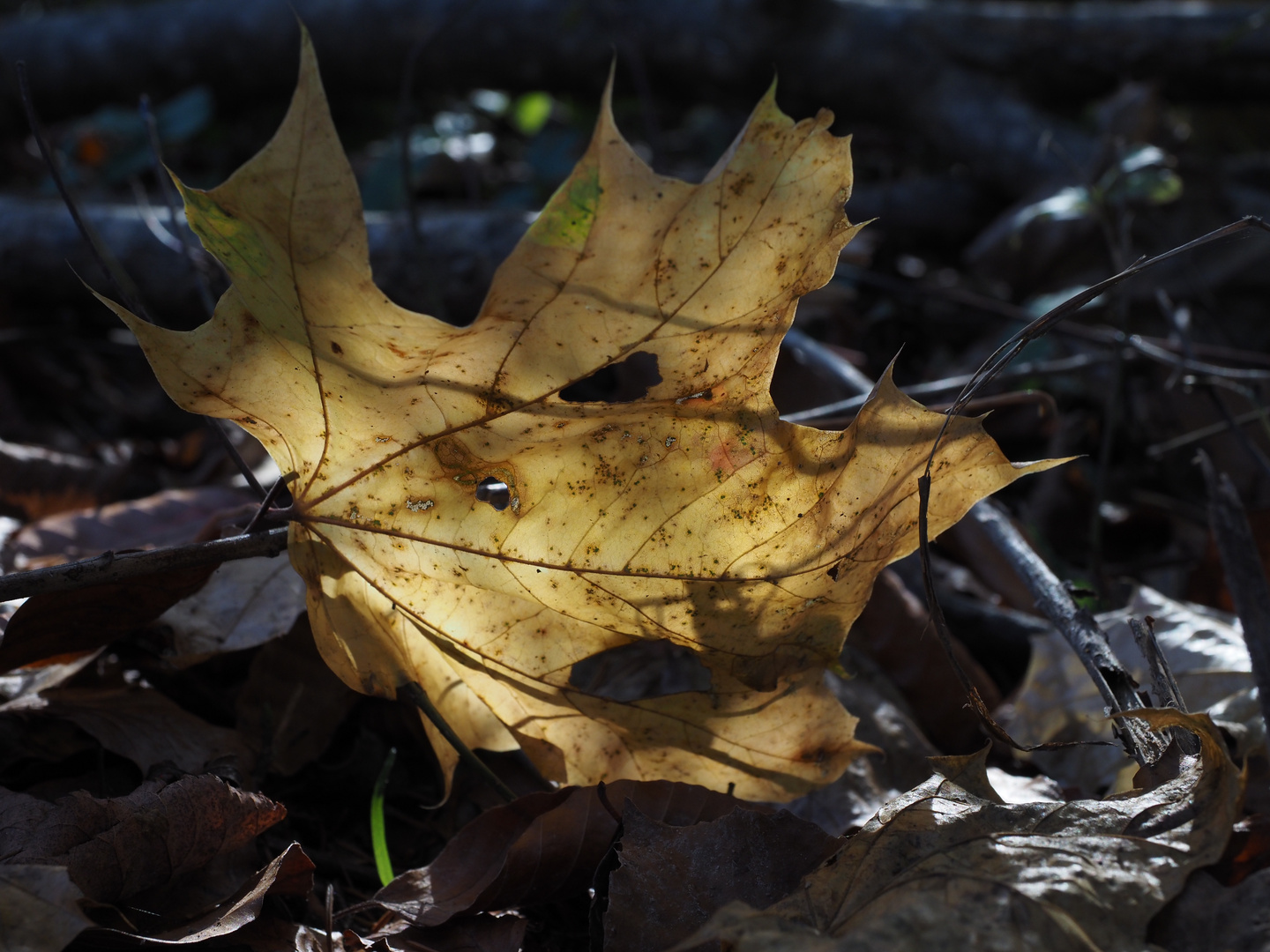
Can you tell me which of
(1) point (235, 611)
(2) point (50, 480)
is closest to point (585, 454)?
(1) point (235, 611)

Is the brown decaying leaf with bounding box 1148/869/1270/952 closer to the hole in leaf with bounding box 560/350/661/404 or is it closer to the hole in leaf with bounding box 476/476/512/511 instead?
the hole in leaf with bounding box 476/476/512/511

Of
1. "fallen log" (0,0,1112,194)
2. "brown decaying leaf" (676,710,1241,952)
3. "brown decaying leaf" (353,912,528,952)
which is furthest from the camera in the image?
"fallen log" (0,0,1112,194)

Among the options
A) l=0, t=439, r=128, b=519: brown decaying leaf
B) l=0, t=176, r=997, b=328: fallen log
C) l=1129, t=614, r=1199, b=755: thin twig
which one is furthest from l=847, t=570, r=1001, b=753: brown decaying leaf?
l=0, t=439, r=128, b=519: brown decaying leaf

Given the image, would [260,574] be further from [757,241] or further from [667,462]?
Answer: [757,241]

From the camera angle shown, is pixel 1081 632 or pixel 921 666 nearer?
pixel 1081 632

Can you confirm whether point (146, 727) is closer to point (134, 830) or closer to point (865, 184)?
point (134, 830)

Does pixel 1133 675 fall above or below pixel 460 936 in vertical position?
below
